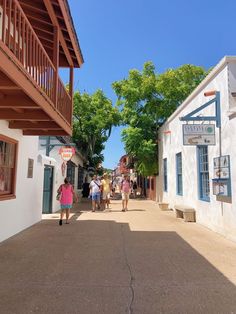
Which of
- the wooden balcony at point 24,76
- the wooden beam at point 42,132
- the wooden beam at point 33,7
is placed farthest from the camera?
the wooden beam at point 42,132

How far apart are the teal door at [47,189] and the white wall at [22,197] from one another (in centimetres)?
222

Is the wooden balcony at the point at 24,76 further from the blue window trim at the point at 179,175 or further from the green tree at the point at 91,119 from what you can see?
the green tree at the point at 91,119

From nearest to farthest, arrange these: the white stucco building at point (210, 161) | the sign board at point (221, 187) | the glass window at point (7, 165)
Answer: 1. the glass window at point (7, 165)
2. the white stucco building at point (210, 161)
3. the sign board at point (221, 187)

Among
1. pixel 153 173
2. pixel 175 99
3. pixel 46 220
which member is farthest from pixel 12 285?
pixel 175 99

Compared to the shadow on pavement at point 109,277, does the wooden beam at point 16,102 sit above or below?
above

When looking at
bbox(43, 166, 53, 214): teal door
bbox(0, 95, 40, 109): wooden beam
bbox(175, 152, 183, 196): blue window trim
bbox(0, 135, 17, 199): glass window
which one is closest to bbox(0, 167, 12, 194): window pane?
bbox(0, 135, 17, 199): glass window

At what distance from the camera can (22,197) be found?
30.9ft

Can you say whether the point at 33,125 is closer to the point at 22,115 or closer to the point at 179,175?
the point at 22,115

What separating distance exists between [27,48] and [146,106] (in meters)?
16.6

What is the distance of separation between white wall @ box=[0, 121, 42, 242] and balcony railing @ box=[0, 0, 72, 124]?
1697mm

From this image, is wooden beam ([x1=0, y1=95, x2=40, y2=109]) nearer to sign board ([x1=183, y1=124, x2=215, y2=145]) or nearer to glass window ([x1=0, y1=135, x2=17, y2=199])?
glass window ([x1=0, y1=135, x2=17, y2=199])

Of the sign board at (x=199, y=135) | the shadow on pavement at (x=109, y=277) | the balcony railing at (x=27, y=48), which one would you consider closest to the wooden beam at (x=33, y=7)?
the balcony railing at (x=27, y=48)

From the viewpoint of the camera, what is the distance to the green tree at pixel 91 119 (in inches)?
1153

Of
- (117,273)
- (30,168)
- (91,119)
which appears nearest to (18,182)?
(30,168)
